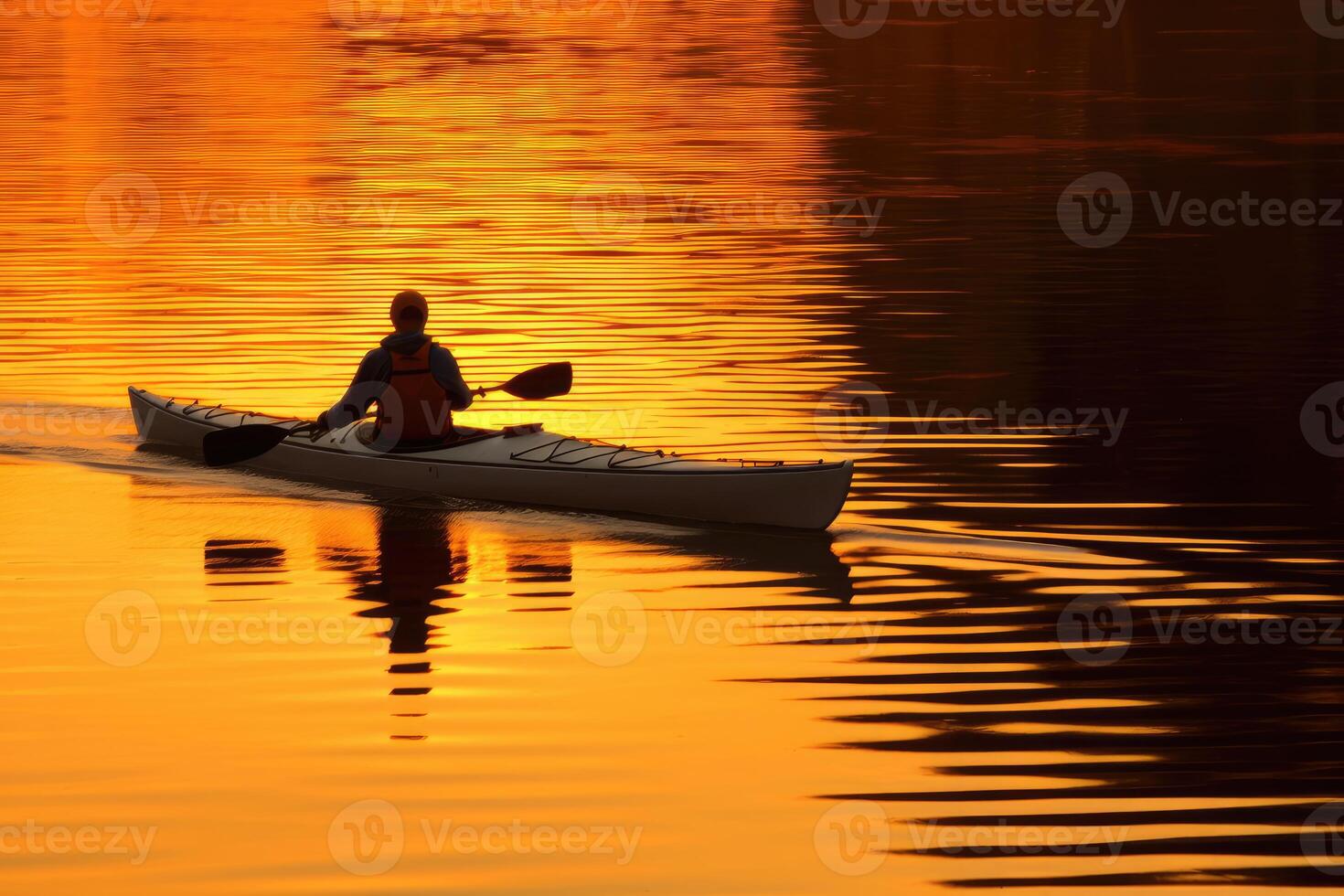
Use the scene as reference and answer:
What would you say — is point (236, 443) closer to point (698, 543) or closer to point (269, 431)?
point (269, 431)

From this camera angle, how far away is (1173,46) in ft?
184

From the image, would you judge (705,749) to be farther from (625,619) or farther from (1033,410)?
(1033,410)

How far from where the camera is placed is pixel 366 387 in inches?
565

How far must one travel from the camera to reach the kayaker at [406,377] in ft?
47.0

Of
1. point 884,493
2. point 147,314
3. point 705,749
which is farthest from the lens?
point 147,314

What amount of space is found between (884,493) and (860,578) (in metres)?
2.21

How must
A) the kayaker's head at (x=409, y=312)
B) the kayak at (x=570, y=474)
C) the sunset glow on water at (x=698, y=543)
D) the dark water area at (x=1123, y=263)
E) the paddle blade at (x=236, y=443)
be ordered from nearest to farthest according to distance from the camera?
the sunset glow on water at (x=698, y=543), the kayak at (x=570, y=474), the kayaker's head at (x=409, y=312), the paddle blade at (x=236, y=443), the dark water area at (x=1123, y=263)

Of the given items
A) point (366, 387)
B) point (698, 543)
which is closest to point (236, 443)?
point (366, 387)

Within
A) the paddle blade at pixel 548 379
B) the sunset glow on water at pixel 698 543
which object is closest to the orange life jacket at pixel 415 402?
the sunset glow on water at pixel 698 543

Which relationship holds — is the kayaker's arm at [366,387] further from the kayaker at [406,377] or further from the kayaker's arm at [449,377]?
the kayaker's arm at [449,377]

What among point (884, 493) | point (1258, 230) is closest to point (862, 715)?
point (884, 493)

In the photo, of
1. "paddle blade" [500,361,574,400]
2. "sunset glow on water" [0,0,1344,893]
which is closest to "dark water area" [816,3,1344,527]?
"sunset glow on water" [0,0,1344,893]

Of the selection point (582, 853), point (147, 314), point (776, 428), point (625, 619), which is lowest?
point (582, 853)

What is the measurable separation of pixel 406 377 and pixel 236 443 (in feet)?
5.41
